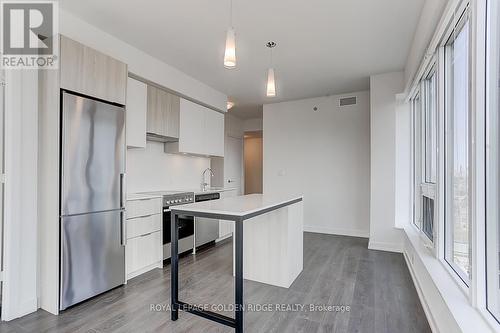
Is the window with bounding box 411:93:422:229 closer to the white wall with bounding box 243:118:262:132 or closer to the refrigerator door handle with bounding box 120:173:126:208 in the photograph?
the refrigerator door handle with bounding box 120:173:126:208

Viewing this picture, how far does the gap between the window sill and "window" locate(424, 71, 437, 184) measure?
0.87m

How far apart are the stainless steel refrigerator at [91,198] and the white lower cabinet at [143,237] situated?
7.6 inches

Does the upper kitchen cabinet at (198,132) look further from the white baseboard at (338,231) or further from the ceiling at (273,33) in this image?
the white baseboard at (338,231)

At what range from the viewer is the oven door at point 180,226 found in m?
3.47

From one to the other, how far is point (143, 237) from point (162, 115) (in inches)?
66.8

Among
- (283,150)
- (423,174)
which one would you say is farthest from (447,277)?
(283,150)

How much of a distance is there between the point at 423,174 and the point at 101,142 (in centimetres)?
390

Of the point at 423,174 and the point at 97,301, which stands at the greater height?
the point at 423,174

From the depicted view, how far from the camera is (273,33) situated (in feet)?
9.67

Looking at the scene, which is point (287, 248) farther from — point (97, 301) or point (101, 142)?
point (101, 142)

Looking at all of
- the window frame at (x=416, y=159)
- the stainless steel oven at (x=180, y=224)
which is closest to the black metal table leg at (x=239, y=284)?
the stainless steel oven at (x=180, y=224)

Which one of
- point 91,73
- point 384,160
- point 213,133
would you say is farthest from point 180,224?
point 384,160

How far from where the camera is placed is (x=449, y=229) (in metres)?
2.26

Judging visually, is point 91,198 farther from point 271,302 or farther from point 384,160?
point 384,160
